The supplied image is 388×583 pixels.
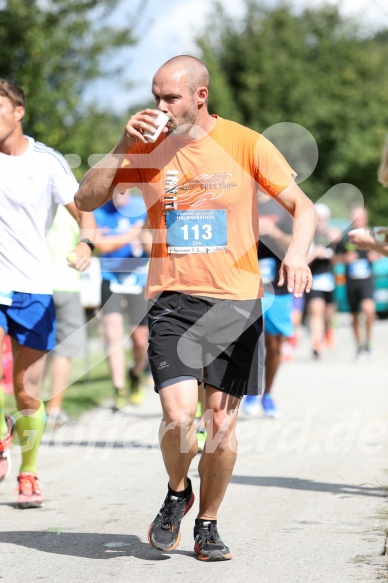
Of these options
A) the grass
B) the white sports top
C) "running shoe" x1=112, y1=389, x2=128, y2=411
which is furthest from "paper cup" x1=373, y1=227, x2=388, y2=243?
"running shoe" x1=112, y1=389, x2=128, y2=411

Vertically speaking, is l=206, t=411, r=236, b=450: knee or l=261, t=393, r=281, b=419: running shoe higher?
l=206, t=411, r=236, b=450: knee

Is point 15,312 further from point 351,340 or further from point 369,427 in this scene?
point 351,340

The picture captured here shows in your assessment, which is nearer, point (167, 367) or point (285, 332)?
point (167, 367)

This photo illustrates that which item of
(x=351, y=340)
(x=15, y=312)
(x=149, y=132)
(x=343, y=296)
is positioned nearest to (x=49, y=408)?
(x=15, y=312)

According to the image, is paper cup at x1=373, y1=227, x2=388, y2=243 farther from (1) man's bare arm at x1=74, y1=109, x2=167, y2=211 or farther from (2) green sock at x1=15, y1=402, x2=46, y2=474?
(2) green sock at x1=15, y1=402, x2=46, y2=474

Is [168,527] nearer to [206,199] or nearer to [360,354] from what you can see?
[206,199]

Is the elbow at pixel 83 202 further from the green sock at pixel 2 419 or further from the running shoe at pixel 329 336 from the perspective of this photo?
the running shoe at pixel 329 336

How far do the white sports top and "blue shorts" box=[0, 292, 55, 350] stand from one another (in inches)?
2.0

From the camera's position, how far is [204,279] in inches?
186

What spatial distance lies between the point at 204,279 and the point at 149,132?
73cm

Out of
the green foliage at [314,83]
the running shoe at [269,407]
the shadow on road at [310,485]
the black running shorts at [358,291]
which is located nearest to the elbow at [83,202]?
the shadow on road at [310,485]

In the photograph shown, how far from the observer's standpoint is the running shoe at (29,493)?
233 inches

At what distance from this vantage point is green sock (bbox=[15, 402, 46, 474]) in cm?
606

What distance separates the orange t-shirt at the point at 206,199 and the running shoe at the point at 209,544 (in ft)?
3.30
